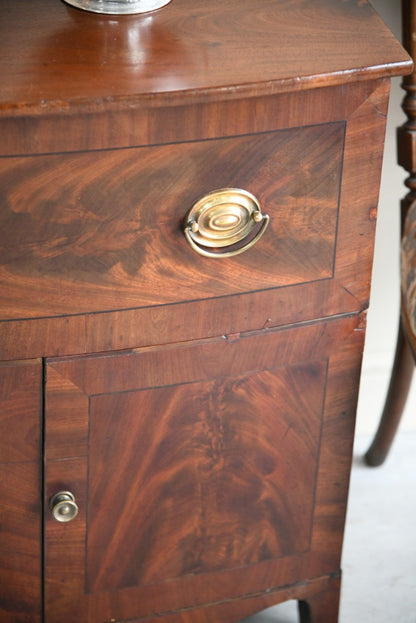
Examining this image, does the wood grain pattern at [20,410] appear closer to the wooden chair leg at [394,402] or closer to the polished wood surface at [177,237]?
the polished wood surface at [177,237]

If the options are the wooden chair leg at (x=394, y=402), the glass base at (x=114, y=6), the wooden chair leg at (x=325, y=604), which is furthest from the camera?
the wooden chair leg at (x=394, y=402)

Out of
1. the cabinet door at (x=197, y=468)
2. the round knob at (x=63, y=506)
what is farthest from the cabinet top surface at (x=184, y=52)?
the round knob at (x=63, y=506)

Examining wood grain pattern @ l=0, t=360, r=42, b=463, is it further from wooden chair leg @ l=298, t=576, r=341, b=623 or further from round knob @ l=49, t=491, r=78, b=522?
wooden chair leg @ l=298, t=576, r=341, b=623

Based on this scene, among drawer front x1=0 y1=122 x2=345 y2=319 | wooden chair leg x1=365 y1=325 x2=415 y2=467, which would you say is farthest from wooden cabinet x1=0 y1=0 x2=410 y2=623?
wooden chair leg x1=365 y1=325 x2=415 y2=467

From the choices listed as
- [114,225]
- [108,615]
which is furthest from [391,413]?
[114,225]

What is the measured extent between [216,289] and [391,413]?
56 cm

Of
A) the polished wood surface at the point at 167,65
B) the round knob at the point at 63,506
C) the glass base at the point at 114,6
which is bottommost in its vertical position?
the round knob at the point at 63,506

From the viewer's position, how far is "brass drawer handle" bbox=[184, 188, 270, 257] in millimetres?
805

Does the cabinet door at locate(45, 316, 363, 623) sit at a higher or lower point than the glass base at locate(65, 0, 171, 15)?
lower

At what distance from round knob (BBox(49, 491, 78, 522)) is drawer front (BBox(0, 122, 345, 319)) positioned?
19cm

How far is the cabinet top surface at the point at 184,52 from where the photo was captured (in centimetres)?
74

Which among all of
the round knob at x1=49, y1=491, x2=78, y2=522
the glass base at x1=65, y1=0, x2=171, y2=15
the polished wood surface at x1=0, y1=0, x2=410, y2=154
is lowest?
the round knob at x1=49, y1=491, x2=78, y2=522

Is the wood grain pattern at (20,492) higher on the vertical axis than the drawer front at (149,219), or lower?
lower

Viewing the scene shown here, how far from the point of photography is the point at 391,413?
1339mm
